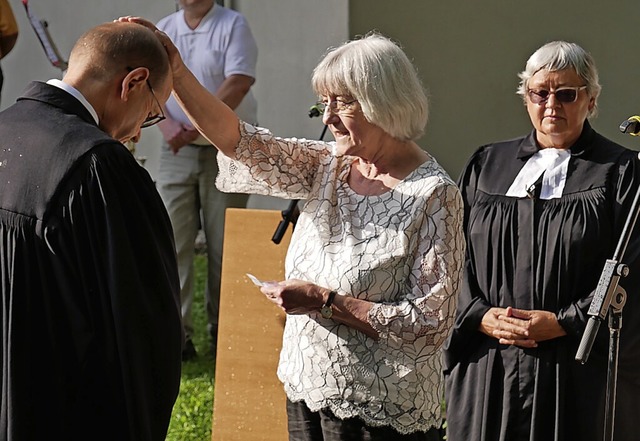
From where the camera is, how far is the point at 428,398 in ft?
11.6

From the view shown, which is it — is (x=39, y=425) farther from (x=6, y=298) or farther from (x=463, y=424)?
(x=463, y=424)

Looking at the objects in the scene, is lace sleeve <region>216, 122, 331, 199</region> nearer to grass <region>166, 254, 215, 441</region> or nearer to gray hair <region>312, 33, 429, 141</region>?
gray hair <region>312, 33, 429, 141</region>

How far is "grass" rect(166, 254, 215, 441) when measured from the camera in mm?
6145

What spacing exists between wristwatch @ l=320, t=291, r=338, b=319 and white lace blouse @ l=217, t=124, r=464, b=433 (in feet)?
0.15

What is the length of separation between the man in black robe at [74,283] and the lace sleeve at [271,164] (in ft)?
2.58

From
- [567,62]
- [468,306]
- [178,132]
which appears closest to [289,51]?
[178,132]

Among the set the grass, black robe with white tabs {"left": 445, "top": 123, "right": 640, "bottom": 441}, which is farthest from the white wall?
black robe with white tabs {"left": 445, "top": 123, "right": 640, "bottom": 441}

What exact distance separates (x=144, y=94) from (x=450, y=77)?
4.77 m

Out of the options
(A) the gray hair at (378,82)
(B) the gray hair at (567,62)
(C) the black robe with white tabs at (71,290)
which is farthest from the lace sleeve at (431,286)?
(B) the gray hair at (567,62)

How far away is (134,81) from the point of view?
9.80ft

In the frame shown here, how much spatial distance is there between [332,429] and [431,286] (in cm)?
57

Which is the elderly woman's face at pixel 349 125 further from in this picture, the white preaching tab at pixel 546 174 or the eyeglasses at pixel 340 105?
the white preaching tab at pixel 546 174

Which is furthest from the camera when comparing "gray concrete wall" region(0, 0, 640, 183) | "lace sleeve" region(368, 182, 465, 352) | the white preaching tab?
"gray concrete wall" region(0, 0, 640, 183)

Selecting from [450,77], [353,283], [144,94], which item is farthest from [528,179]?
[450,77]
